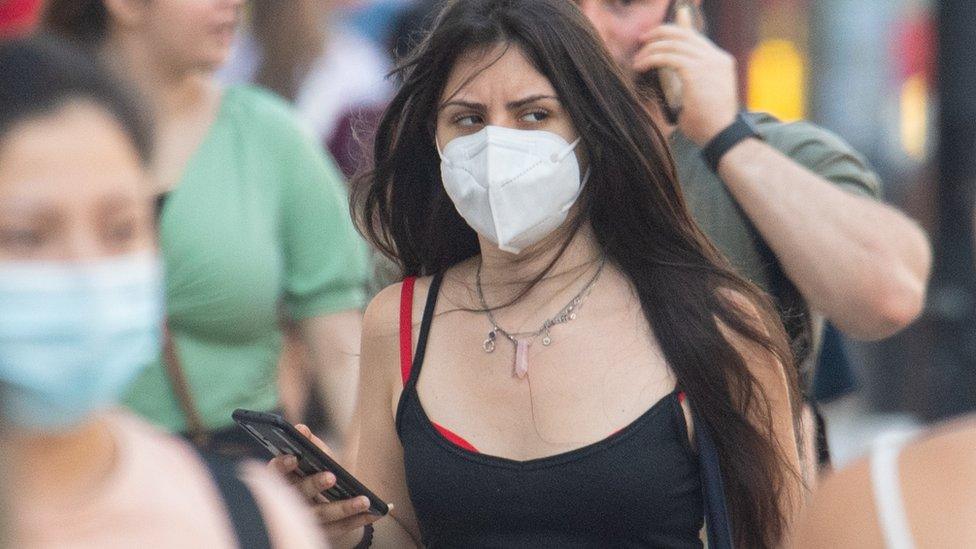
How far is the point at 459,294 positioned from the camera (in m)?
3.16

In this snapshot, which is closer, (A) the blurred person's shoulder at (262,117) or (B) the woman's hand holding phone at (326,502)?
(B) the woman's hand holding phone at (326,502)

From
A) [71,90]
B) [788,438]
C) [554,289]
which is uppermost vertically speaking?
[71,90]

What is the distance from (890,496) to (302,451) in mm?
1306

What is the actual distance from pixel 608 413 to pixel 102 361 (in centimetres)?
113

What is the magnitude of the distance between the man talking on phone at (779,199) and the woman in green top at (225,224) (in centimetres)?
83

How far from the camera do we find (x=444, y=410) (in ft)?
9.74

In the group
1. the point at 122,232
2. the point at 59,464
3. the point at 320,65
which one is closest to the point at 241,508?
the point at 59,464

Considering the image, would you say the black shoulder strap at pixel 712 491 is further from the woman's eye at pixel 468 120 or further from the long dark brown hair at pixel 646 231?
the woman's eye at pixel 468 120

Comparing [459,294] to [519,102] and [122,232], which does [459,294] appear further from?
[122,232]

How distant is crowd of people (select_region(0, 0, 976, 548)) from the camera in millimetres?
1897

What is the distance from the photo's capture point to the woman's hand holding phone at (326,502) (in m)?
2.81

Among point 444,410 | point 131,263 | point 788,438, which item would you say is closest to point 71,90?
point 131,263

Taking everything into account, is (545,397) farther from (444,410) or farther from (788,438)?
(788,438)

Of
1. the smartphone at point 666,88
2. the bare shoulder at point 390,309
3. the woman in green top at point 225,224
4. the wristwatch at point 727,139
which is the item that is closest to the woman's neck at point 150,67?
the woman in green top at point 225,224
